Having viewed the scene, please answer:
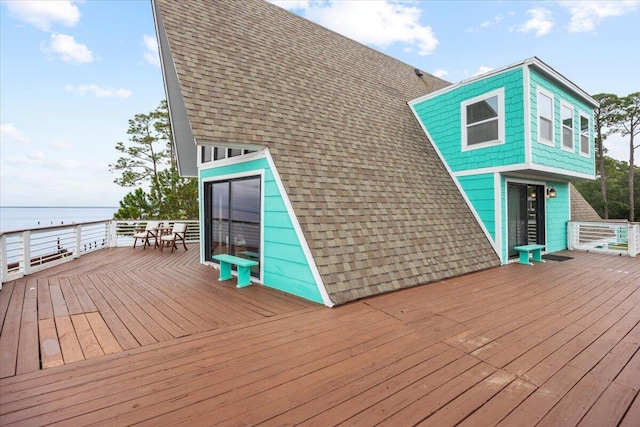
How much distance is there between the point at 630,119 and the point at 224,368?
30964 mm

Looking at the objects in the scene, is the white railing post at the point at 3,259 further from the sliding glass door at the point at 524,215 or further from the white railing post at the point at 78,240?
the sliding glass door at the point at 524,215


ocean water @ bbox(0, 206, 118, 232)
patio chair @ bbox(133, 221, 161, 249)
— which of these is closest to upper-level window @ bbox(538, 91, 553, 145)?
ocean water @ bbox(0, 206, 118, 232)

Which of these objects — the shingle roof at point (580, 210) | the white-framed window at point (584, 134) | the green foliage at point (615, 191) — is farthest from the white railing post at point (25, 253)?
the green foliage at point (615, 191)

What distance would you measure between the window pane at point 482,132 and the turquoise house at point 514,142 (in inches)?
0.8

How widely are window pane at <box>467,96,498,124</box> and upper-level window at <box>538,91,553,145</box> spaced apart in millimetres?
868

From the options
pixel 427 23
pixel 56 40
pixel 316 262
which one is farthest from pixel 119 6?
pixel 427 23

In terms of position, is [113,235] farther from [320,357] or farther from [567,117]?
[567,117]

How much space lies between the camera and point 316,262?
3770 mm

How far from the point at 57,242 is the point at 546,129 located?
477 inches

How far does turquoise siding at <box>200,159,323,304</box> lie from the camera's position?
155 inches

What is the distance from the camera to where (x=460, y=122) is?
22.1 ft

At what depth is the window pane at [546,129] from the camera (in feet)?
19.8

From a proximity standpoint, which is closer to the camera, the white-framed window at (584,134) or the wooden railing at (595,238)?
the white-framed window at (584,134)

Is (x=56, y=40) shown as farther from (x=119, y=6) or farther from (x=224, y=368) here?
(x=224, y=368)
